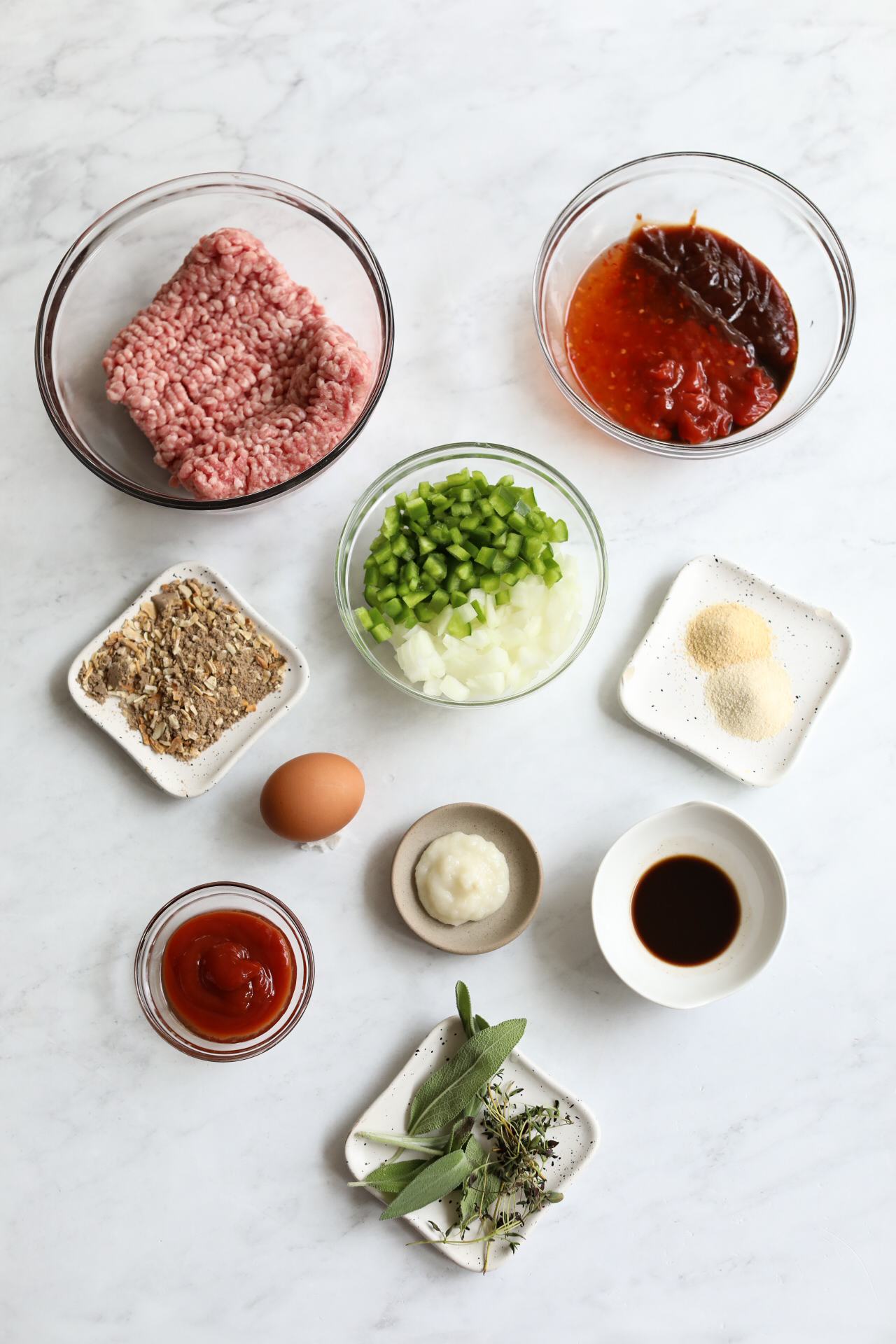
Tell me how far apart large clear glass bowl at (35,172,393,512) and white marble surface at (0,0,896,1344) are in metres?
0.12

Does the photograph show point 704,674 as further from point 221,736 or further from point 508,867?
point 221,736

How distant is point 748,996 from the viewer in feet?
6.60

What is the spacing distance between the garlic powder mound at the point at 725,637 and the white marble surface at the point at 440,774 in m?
0.13

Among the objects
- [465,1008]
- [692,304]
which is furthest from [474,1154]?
[692,304]

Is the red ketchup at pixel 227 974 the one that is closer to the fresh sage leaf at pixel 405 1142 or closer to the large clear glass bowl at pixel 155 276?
the fresh sage leaf at pixel 405 1142

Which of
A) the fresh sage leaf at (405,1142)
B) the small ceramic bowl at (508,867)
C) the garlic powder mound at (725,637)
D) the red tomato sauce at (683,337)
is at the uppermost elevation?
the red tomato sauce at (683,337)

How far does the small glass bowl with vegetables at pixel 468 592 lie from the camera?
183cm

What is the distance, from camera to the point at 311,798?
1818mm

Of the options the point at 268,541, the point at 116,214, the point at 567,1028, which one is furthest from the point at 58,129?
the point at 567,1028

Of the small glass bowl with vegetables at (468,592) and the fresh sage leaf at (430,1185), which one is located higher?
the small glass bowl with vegetables at (468,592)

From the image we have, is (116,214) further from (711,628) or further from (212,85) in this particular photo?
(711,628)

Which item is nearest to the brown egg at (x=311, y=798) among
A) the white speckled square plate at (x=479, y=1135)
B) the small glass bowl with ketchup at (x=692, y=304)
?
the white speckled square plate at (x=479, y=1135)

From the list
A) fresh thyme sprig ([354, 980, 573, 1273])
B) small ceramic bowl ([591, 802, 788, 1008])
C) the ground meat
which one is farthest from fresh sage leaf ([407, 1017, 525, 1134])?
the ground meat

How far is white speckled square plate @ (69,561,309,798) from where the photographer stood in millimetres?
1922
